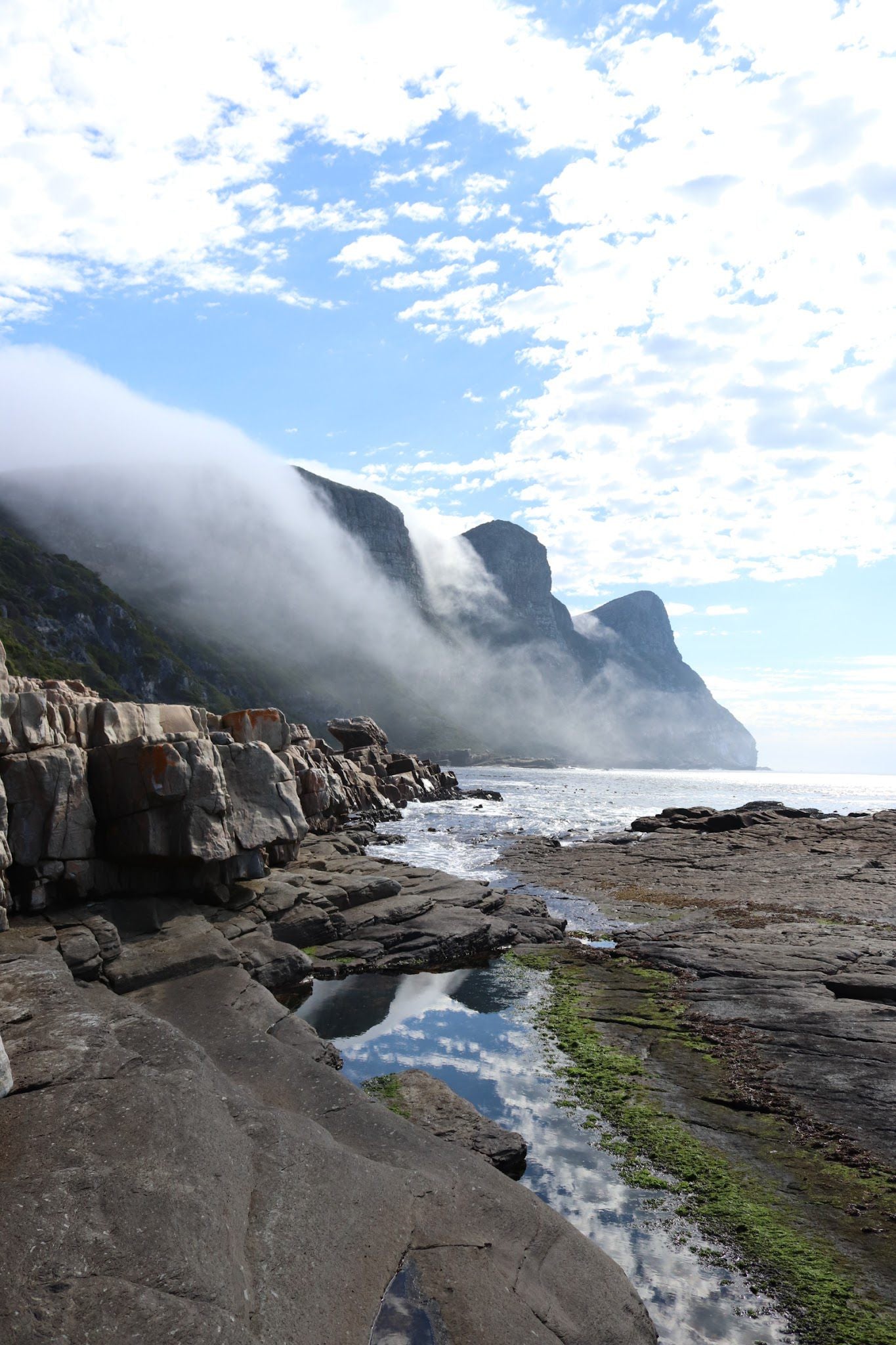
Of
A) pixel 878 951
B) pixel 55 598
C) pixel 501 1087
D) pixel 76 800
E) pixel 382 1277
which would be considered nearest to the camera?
pixel 382 1277

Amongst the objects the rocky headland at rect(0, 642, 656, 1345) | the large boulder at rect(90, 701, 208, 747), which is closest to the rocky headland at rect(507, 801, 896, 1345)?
the rocky headland at rect(0, 642, 656, 1345)

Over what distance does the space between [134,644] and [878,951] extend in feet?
535

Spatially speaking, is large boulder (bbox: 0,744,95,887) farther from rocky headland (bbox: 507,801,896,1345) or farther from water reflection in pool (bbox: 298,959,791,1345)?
rocky headland (bbox: 507,801,896,1345)

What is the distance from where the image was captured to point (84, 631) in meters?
151

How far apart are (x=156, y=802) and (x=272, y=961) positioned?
495 centimetres

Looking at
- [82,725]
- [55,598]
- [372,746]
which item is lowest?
[372,746]

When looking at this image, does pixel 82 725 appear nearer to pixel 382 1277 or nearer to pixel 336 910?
pixel 336 910

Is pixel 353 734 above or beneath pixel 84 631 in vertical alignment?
beneath

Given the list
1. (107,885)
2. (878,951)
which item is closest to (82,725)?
(107,885)

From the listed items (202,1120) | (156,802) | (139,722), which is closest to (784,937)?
(156,802)

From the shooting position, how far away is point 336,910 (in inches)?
958

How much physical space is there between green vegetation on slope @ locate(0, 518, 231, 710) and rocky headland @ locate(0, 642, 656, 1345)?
359ft

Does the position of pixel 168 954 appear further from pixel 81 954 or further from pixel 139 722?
pixel 139 722

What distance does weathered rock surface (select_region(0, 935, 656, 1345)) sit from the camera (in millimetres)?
6328
